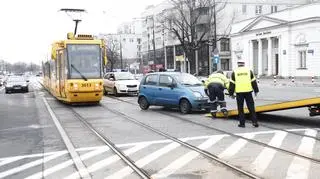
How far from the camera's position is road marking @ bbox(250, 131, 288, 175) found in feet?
27.9

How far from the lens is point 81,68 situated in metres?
23.7

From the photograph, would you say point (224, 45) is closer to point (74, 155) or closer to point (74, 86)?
point (74, 86)

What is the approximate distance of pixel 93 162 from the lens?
9656 millimetres

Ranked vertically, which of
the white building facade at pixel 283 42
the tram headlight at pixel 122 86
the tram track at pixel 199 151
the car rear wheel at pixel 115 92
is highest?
the white building facade at pixel 283 42

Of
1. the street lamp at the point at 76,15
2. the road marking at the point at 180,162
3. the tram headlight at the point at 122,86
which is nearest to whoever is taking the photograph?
the road marking at the point at 180,162

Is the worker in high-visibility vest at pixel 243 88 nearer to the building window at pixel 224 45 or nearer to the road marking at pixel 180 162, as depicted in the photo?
the road marking at pixel 180 162

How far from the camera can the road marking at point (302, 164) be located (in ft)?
26.0

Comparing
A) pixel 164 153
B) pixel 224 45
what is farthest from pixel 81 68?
pixel 224 45

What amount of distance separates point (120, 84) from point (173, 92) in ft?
44.2

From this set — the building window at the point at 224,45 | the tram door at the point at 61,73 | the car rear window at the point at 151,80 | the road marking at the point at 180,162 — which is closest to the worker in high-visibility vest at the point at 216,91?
the car rear window at the point at 151,80

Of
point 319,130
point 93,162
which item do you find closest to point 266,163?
point 93,162

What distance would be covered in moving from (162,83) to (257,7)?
71.0 meters

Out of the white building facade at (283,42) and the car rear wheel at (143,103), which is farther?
the white building facade at (283,42)

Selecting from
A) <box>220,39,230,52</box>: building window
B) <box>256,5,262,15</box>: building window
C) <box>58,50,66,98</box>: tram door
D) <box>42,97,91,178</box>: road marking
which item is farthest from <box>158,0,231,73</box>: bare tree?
<box>42,97,91,178</box>: road marking
